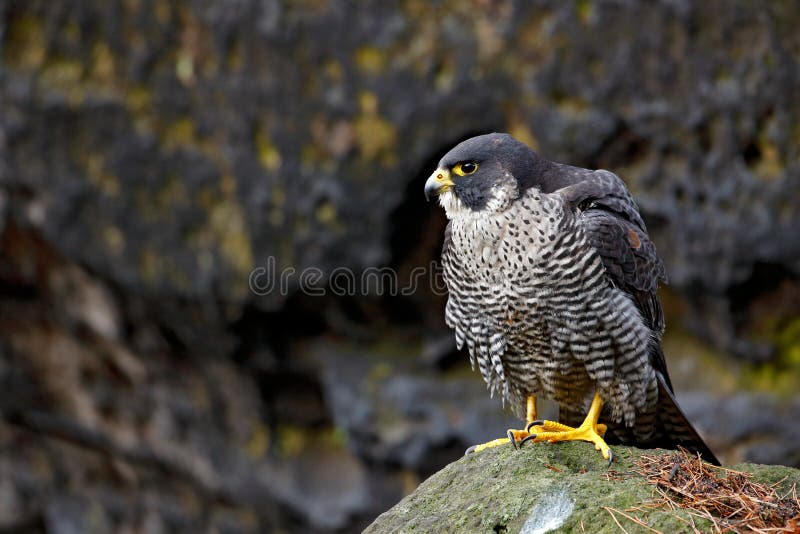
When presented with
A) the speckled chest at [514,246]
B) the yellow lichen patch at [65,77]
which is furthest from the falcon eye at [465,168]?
the yellow lichen patch at [65,77]

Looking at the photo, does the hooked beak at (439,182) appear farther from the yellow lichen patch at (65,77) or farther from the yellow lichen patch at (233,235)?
the yellow lichen patch at (65,77)

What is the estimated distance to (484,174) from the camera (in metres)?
3.64

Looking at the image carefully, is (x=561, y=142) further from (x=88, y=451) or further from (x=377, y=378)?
(x=88, y=451)

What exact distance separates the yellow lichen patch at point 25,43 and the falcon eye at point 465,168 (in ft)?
12.5

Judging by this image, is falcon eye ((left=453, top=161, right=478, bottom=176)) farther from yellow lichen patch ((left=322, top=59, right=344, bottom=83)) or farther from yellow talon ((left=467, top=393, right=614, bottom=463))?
yellow lichen patch ((left=322, top=59, right=344, bottom=83))

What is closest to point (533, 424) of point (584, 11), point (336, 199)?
point (336, 199)

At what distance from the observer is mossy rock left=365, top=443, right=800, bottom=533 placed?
2594 mm

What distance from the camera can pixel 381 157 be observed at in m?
5.85

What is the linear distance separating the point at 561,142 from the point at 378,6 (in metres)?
1.40

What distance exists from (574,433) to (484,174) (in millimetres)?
1030

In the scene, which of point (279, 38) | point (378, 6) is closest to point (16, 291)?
point (279, 38)

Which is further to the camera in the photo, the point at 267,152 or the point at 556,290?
the point at 267,152

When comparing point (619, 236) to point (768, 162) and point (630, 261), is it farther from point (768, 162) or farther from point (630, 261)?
point (768, 162)

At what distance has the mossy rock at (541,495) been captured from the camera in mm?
2594
